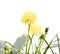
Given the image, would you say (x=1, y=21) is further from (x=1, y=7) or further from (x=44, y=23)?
(x=44, y=23)

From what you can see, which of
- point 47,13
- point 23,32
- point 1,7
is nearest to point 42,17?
point 47,13

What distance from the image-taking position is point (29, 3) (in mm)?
1141

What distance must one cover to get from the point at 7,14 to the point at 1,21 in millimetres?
53

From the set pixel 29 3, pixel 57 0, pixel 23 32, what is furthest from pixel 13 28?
pixel 57 0

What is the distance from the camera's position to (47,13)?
114 centimetres

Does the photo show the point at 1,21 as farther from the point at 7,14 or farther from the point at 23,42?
the point at 23,42

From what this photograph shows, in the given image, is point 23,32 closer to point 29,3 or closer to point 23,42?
point 23,42

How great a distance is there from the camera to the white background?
3.63 ft

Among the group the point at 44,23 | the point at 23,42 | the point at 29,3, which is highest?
the point at 29,3

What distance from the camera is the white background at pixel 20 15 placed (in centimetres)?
111

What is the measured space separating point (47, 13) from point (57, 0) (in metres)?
0.10

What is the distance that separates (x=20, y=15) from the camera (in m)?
1.12

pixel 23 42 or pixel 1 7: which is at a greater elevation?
pixel 1 7

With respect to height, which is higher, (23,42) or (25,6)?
(25,6)
